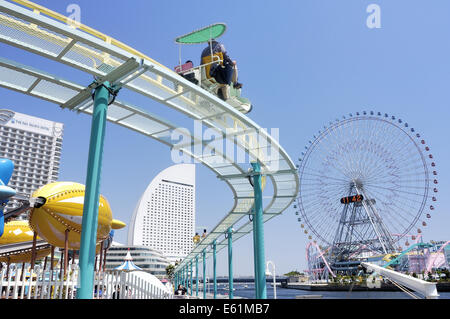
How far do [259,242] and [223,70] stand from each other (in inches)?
203

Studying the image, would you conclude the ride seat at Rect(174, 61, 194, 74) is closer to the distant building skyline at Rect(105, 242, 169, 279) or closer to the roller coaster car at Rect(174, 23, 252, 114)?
the roller coaster car at Rect(174, 23, 252, 114)

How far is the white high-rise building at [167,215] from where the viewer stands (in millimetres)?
129250

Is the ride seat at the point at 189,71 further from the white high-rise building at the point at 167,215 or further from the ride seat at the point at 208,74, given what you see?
the white high-rise building at the point at 167,215

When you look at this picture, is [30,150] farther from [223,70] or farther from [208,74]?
[223,70]

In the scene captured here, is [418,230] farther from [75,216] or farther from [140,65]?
[140,65]

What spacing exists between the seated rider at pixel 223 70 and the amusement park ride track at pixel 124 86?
0.89 metres

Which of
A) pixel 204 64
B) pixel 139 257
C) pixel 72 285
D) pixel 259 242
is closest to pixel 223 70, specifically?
pixel 204 64

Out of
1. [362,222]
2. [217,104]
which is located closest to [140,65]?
[217,104]

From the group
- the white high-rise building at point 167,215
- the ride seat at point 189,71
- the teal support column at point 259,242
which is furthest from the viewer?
the white high-rise building at point 167,215

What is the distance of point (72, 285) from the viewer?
28.0 ft

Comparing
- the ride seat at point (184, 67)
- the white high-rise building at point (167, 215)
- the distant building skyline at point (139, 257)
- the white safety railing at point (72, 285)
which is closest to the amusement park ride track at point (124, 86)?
the ride seat at point (184, 67)
